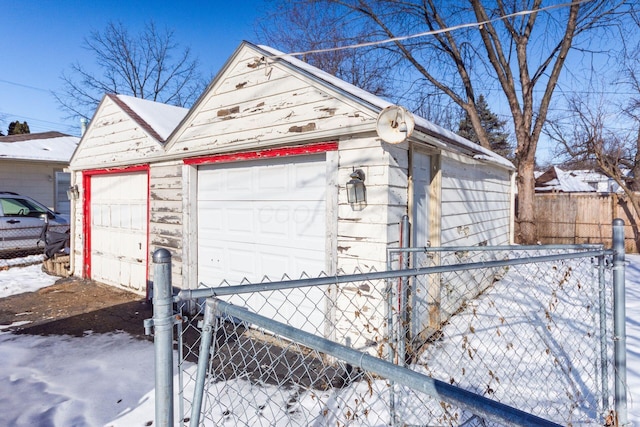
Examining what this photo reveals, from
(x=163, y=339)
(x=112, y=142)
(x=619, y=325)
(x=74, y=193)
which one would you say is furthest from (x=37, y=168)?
(x=619, y=325)

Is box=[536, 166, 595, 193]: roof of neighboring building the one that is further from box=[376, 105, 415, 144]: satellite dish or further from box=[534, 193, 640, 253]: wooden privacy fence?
box=[376, 105, 415, 144]: satellite dish

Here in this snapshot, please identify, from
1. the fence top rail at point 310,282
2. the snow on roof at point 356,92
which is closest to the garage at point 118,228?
the snow on roof at point 356,92

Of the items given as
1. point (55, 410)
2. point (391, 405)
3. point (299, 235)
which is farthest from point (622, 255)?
point (55, 410)

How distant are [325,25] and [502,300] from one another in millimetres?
13130

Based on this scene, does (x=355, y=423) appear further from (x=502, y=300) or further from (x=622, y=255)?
(x=502, y=300)

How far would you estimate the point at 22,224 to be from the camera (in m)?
9.45

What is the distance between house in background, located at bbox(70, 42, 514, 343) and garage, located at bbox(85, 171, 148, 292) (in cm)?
4

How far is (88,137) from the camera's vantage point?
7312mm

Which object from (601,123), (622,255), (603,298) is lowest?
(603,298)

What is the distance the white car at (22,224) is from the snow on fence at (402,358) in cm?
690

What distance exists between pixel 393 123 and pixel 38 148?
13409 millimetres

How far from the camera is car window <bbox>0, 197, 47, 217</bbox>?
9452 millimetres

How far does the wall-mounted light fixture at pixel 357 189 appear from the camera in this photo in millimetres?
3527

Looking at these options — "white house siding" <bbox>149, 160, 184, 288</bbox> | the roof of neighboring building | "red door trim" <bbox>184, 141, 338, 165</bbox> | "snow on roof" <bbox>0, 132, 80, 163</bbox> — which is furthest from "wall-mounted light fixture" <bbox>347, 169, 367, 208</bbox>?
the roof of neighboring building
